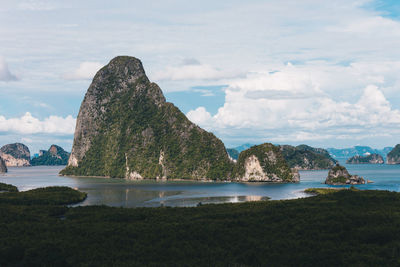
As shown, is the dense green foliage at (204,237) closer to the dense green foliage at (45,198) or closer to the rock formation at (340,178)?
the dense green foliage at (45,198)

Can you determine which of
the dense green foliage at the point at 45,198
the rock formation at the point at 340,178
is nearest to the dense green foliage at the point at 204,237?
the dense green foliage at the point at 45,198

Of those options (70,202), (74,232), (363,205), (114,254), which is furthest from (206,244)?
(70,202)

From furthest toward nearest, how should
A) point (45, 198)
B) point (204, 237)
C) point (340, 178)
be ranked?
point (340, 178) → point (45, 198) → point (204, 237)

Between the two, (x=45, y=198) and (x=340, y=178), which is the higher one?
(x=340, y=178)

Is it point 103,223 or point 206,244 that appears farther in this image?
point 103,223

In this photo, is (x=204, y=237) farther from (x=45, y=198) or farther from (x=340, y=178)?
(x=340, y=178)

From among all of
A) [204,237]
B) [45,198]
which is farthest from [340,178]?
[204,237]

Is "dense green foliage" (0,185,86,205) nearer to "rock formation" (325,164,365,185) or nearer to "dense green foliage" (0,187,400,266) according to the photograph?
"dense green foliage" (0,187,400,266)

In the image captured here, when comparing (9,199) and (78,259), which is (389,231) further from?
(9,199)
